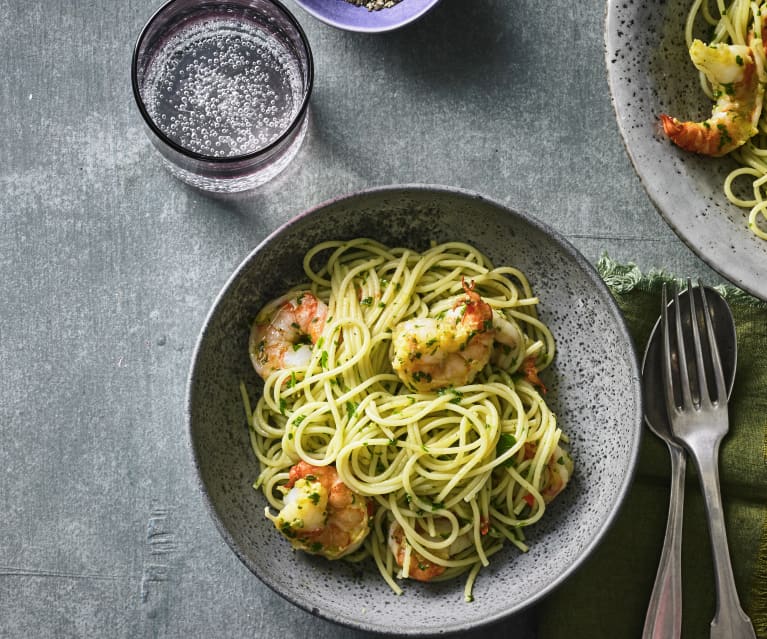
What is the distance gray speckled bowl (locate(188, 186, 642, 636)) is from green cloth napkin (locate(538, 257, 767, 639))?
0.19 metres

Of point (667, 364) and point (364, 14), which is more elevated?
point (364, 14)

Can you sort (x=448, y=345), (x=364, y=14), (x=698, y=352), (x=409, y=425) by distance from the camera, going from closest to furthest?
(x=448, y=345), (x=409, y=425), (x=698, y=352), (x=364, y=14)

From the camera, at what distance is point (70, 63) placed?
2504 mm

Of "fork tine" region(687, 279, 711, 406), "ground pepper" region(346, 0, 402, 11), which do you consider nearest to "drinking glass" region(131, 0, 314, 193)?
"ground pepper" region(346, 0, 402, 11)

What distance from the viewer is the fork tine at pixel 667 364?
2.26m

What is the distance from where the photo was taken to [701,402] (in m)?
2.26

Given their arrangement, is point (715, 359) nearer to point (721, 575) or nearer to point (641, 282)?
point (641, 282)

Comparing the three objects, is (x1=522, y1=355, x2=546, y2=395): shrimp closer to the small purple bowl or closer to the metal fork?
the metal fork

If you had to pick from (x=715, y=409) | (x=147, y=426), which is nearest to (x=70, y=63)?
(x=147, y=426)

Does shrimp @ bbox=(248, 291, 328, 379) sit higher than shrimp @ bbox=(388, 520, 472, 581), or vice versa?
shrimp @ bbox=(248, 291, 328, 379)

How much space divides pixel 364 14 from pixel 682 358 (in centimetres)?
135

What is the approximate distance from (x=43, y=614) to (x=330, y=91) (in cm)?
177

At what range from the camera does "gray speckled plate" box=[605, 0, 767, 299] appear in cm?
207

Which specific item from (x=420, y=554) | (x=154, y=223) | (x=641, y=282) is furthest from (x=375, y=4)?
(x=420, y=554)
